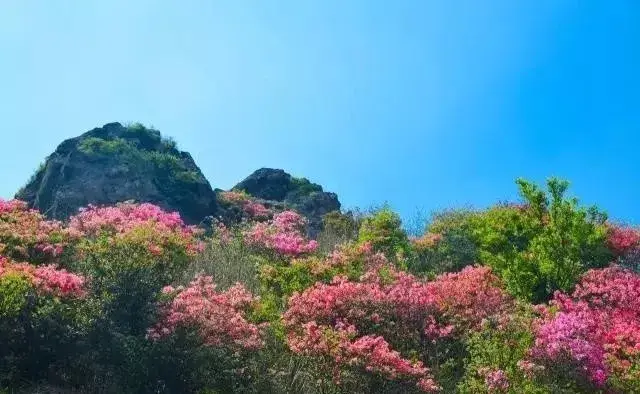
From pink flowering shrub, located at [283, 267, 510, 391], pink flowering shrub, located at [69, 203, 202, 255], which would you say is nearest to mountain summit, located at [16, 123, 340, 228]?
pink flowering shrub, located at [69, 203, 202, 255]

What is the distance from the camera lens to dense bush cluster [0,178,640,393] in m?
12.1

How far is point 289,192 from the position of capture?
40062mm

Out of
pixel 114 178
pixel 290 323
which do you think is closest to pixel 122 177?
pixel 114 178

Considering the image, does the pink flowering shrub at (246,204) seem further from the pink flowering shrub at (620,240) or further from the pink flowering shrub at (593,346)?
the pink flowering shrub at (593,346)

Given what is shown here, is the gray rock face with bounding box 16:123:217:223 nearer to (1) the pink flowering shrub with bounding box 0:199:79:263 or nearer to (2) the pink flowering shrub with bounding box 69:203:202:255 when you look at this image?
(2) the pink flowering shrub with bounding box 69:203:202:255

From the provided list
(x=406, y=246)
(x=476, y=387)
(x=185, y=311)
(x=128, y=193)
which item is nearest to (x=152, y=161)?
(x=128, y=193)

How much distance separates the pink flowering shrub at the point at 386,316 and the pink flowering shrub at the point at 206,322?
0.87 meters

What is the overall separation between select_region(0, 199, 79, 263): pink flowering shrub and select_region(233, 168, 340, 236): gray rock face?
68.3ft

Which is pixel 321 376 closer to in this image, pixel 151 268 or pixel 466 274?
pixel 151 268

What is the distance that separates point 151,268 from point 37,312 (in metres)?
2.14

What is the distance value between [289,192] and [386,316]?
26.2 m

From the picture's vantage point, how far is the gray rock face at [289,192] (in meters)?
38.2

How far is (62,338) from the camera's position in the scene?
485 inches

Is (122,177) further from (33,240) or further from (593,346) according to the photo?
(593,346)
